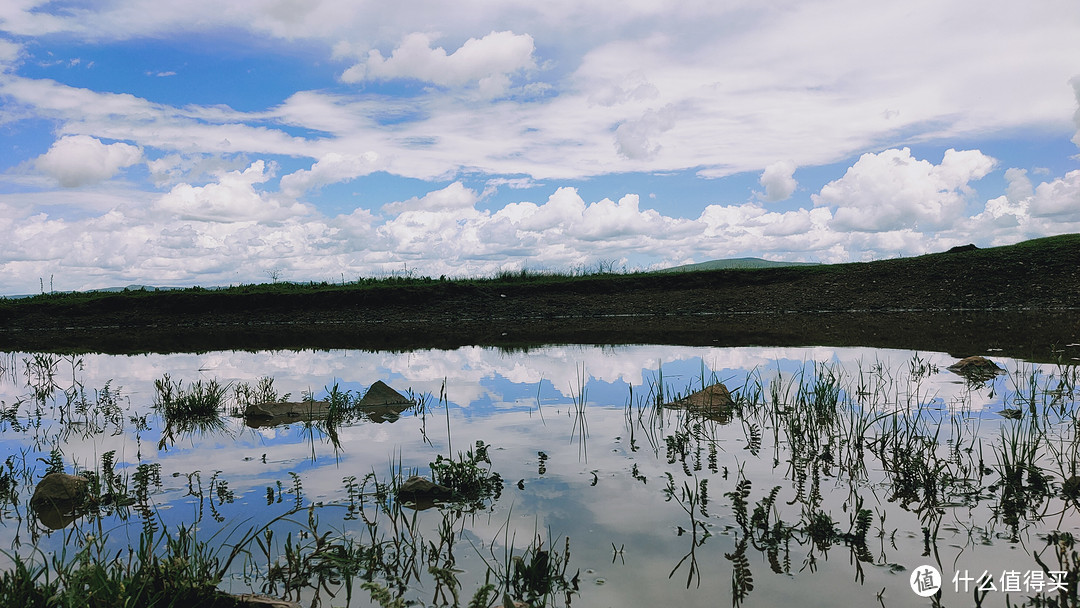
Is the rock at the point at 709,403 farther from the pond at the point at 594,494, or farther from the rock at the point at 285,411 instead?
the rock at the point at 285,411

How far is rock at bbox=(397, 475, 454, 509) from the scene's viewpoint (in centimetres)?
484

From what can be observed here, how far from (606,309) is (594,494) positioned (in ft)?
76.6

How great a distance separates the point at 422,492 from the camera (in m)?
4.84

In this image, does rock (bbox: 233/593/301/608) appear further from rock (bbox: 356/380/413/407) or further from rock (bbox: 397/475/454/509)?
rock (bbox: 356/380/413/407)

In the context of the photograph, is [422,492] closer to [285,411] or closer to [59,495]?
[59,495]

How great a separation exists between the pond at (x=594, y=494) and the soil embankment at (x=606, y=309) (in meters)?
8.41

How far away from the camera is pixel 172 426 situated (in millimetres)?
8109

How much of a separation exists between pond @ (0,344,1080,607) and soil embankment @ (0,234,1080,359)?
8412 millimetres

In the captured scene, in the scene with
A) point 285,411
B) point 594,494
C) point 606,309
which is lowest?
point 594,494

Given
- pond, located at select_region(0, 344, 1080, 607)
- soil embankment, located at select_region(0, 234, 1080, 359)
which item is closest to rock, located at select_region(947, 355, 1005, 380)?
pond, located at select_region(0, 344, 1080, 607)

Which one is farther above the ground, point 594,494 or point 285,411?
point 285,411

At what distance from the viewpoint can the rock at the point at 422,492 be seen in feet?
15.9

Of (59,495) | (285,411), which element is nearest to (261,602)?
(59,495)

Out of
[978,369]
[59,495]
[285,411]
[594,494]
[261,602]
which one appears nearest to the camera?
[261,602]
